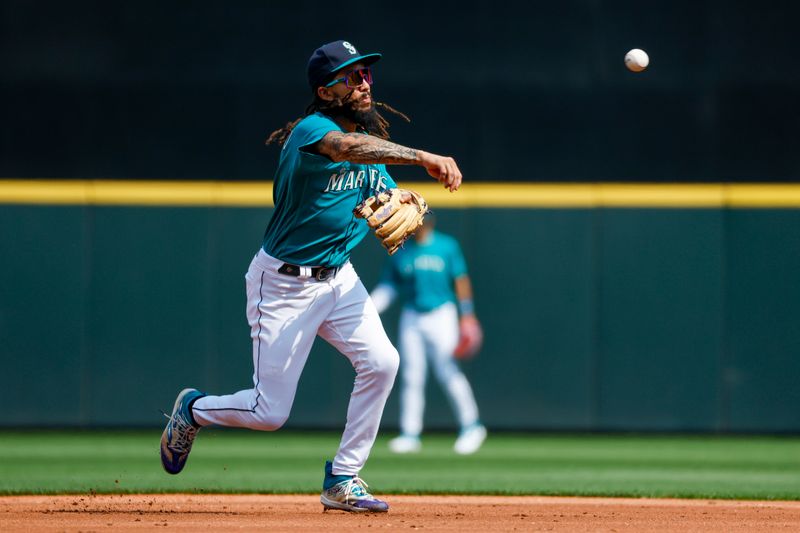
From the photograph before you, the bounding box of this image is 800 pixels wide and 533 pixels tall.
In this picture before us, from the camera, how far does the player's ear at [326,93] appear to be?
206 inches

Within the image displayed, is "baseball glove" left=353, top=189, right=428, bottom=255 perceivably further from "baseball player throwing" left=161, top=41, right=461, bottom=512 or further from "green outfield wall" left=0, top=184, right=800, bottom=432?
"green outfield wall" left=0, top=184, right=800, bottom=432

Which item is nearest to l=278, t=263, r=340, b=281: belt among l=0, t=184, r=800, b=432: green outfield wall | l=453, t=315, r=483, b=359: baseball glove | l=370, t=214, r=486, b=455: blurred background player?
l=370, t=214, r=486, b=455: blurred background player

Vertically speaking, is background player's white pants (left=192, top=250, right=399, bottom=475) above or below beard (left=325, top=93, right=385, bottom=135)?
below

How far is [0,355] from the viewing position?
1027cm

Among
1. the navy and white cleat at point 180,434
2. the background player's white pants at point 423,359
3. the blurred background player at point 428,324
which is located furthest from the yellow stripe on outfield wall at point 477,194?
the navy and white cleat at point 180,434

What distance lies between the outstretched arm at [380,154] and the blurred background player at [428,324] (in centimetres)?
430

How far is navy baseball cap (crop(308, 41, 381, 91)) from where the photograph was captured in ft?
16.9

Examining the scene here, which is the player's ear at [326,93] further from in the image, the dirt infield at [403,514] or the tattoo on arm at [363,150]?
the dirt infield at [403,514]

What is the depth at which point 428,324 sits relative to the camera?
30.7 ft

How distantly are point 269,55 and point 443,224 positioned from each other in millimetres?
2107

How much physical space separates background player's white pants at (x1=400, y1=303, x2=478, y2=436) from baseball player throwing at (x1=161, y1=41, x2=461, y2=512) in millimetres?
3843

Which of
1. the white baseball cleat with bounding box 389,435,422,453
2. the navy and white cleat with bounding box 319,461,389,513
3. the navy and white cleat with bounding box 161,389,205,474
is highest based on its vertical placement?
the navy and white cleat with bounding box 161,389,205,474

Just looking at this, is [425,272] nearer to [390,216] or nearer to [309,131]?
[390,216]

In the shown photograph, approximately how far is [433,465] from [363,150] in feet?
12.6
